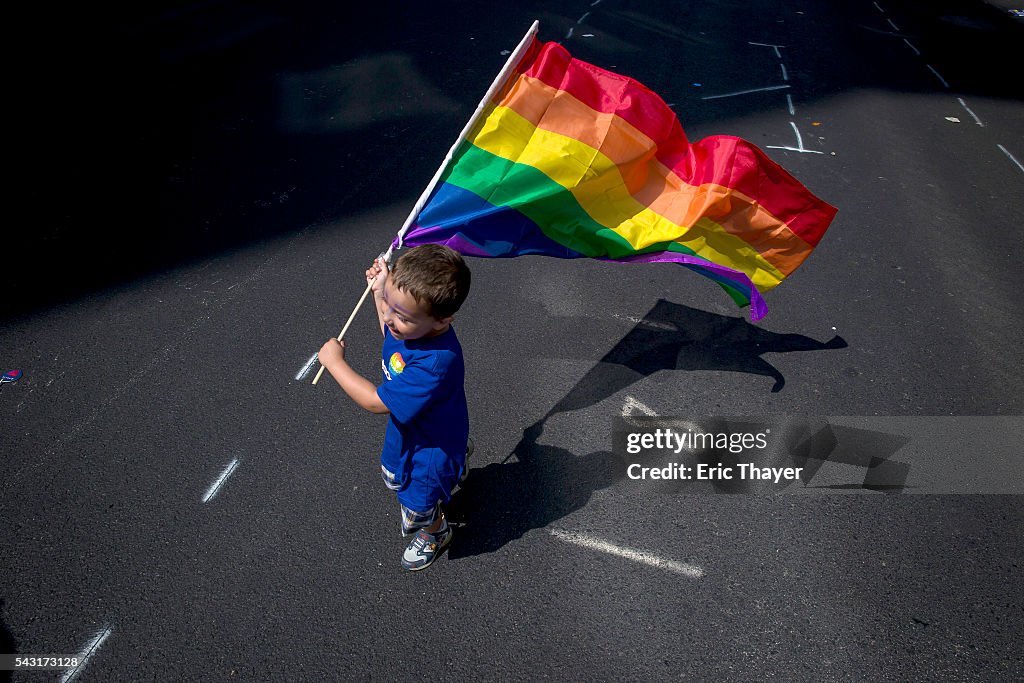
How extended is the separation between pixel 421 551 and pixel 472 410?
111 centimetres

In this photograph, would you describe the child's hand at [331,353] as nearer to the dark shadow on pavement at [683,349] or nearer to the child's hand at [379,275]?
the child's hand at [379,275]

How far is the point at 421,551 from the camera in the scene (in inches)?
130

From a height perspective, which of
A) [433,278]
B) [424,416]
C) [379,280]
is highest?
[433,278]

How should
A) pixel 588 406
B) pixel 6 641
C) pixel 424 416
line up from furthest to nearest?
1. pixel 588 406
2. pixel 6 641
3. pixel 424 416

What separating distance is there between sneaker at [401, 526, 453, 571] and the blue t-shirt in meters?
0.30

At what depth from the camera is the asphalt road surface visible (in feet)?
10.1

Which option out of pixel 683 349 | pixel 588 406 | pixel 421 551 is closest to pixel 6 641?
pixel 421 551

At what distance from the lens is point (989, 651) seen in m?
3.08

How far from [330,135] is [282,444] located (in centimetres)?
443

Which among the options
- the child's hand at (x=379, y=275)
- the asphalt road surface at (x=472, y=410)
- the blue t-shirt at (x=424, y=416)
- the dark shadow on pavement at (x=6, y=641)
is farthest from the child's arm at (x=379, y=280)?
the dark shadow on pavement at (x=6, y=641)

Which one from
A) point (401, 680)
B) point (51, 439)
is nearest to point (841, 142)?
point (401, 680)

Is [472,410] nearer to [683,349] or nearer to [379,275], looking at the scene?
[379,275]

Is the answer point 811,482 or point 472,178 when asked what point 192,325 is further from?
point 811,482

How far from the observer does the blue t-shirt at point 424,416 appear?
267cm
